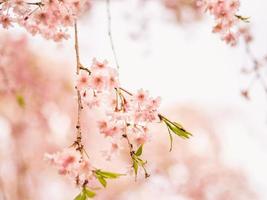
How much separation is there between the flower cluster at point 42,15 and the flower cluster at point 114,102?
186 millimetres

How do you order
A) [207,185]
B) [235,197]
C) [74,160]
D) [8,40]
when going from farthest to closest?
[235,197] < [207,185] < [8,40] < [74,160]

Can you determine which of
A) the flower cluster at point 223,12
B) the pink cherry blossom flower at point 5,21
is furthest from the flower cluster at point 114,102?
the flower cluster at point 223,12

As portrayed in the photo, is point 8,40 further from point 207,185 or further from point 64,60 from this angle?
point 207,185

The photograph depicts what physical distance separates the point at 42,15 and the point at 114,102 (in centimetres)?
36

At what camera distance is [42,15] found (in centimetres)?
146

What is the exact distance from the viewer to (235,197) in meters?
5.66

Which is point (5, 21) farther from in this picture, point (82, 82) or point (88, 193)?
point (88, 193)

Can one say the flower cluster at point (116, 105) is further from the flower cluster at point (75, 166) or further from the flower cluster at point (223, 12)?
the flower cluster at point (223, 12)

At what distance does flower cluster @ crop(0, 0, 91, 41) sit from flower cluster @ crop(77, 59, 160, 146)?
0.61 ft

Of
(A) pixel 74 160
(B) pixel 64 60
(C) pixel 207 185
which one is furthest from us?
(B) pixel 64 60

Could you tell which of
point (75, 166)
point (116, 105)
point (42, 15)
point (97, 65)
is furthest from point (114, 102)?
point (42, 15)

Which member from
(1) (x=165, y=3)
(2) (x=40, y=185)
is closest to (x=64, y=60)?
(2) (x=40, y=185)

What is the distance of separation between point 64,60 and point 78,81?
216 inches

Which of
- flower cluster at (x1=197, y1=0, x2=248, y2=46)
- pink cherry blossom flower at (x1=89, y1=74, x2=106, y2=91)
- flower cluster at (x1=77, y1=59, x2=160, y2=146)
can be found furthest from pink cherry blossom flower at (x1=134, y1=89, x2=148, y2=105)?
flower cluster at (x1=197, y1=0, x2=248, y2=46)
